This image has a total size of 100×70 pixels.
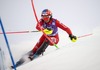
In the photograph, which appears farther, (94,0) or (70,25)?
(94,0)

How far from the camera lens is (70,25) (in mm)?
6578

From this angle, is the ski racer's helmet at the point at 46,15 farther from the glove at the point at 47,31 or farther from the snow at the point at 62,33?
the snow at the point at 62,33

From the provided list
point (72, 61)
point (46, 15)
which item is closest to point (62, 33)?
point (46, 15)

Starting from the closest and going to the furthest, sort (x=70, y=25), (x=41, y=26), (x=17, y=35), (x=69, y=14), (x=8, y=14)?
(x=41, y=26)
(x=17, y=35)
(x=8, y=14)
(x=70, y=25)
(x=69, y=14)

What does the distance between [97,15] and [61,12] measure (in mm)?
1182

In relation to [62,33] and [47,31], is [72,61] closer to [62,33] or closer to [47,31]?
[47,31]

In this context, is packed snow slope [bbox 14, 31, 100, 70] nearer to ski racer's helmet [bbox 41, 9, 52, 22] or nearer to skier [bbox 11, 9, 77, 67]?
skier [bbox 11, 9, 77, 67]

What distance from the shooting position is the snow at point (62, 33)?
3006 millimetres

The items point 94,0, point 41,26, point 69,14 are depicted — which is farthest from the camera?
point 94,0

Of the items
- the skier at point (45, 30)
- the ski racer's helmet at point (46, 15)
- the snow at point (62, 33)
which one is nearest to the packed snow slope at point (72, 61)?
the snow at point (62, 33)

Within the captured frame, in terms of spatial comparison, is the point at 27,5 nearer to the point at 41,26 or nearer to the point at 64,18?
the point at 64,18

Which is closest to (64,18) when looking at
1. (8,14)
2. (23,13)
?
(23,13)

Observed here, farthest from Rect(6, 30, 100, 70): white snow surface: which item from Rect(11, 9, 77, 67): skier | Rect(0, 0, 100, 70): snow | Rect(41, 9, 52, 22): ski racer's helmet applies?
Rect(41, 9, 52, 22): ski racer's helmet

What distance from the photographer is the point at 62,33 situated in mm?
6090
